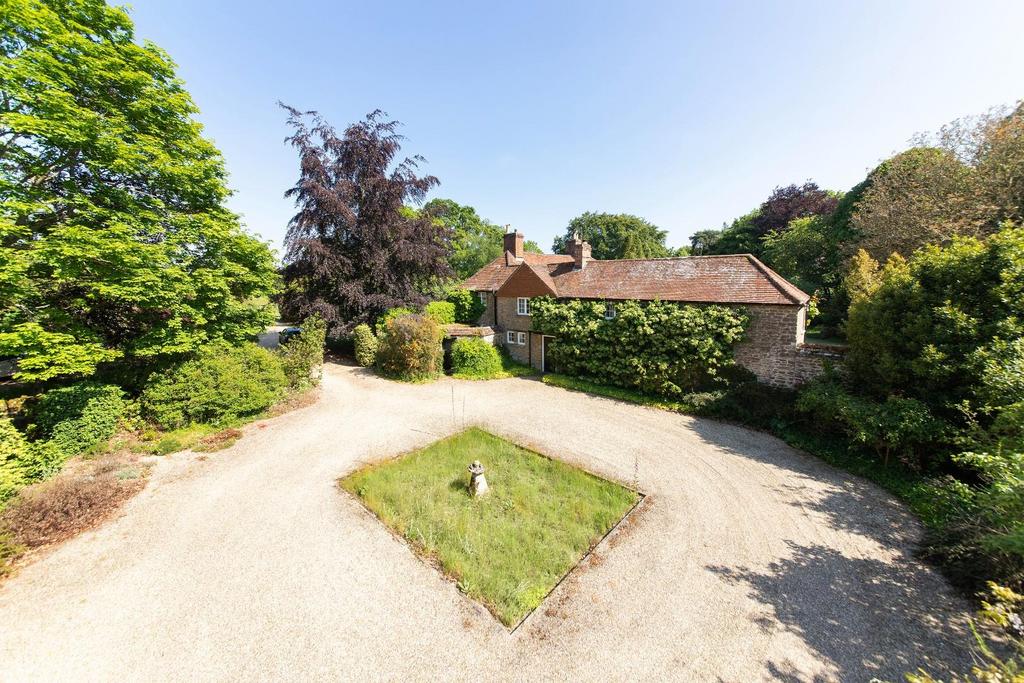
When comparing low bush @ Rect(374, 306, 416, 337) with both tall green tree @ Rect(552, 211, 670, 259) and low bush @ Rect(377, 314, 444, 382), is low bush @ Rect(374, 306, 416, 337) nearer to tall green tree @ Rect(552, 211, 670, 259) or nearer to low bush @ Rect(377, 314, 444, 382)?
low bush @ Rect(377, 314, 444, 382)

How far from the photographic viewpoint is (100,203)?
1023cm

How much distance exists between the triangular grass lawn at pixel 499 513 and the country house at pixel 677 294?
9.01 m

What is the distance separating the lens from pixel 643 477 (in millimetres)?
9195

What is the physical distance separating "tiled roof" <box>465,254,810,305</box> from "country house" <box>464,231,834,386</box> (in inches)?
1.2

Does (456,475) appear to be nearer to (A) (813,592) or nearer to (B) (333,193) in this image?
(A) (813,592)

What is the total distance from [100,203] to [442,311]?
14.5 metres

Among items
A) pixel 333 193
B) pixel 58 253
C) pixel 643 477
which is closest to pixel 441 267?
pixel 333 193

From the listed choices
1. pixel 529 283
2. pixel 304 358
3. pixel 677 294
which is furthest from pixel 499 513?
pixel 529 283

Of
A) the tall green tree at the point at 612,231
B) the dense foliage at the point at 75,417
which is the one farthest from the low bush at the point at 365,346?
the tall green tree at the point at 612,231

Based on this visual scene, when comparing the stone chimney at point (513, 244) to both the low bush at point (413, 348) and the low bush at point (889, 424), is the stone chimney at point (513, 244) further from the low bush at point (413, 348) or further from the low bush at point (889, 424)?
the low bush at point (889, 424)

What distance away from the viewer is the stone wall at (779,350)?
12.3m

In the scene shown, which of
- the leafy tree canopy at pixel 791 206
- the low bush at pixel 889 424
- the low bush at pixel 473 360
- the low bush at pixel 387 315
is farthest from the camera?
the leafy tree canopy at pixel 791 206

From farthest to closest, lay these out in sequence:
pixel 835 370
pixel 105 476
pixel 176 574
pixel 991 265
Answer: pixel 835 370, pixel 105 476, pixel 991 265, pixel 176 574

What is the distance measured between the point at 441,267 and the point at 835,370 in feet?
68.4
